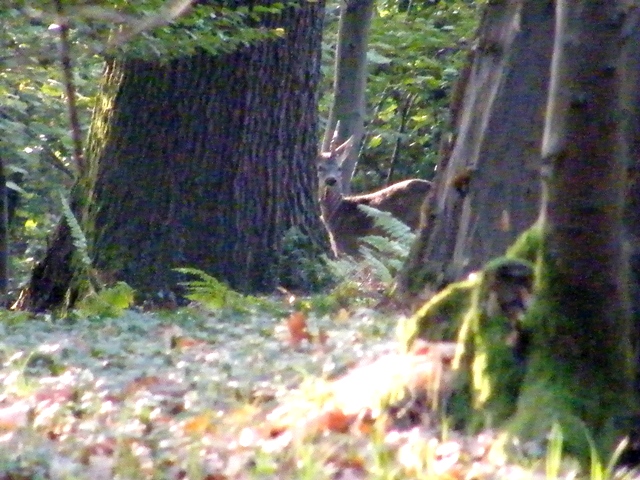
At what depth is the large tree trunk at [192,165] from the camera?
9398mm

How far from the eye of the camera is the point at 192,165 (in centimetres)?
948

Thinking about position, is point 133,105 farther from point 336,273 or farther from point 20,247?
point 20,247

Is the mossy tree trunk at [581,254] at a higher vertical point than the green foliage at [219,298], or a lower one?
higher

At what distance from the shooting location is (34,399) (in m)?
4.72

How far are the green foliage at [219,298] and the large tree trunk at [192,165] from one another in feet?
1.46

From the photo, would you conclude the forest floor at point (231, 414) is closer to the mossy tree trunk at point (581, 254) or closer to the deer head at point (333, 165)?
the mossy tree trunk at point (581, 254)

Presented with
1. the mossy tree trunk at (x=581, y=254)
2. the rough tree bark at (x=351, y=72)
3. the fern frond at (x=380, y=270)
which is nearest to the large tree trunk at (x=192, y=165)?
the fern frond at (x=380, y=270)

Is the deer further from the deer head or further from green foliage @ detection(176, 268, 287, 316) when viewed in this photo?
green foliage @ detection(176, 268, 287, 316)

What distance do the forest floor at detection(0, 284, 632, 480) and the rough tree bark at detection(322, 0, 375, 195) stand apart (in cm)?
1208

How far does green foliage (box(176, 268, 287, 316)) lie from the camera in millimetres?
7488

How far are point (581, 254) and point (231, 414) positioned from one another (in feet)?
4.61

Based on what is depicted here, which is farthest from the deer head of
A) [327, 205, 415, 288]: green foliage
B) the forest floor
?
the forest floor

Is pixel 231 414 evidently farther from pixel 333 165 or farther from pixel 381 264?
pixel 333 165

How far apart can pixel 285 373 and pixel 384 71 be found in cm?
1869
